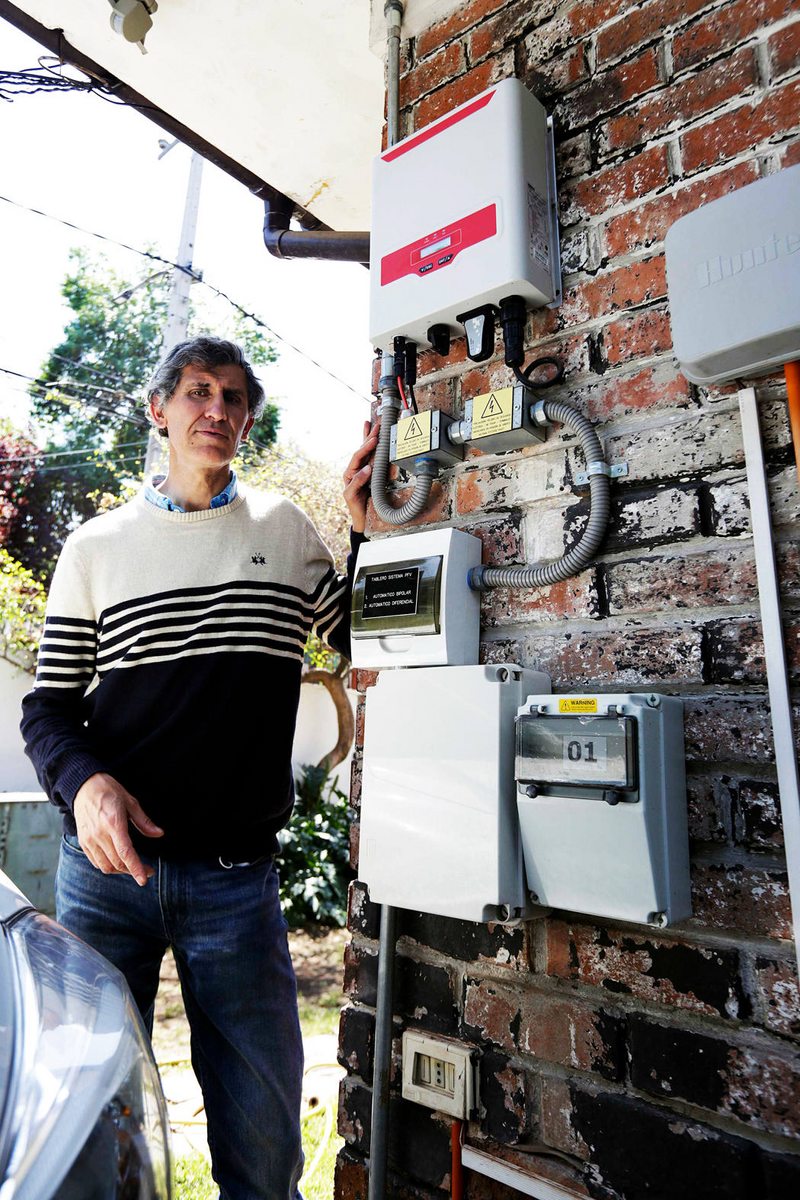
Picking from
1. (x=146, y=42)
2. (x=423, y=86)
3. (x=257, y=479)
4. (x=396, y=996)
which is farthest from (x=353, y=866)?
(x=257, y=479)

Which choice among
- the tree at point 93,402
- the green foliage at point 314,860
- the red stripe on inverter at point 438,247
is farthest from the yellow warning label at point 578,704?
the tree at point 93,402

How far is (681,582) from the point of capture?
84 centimetres

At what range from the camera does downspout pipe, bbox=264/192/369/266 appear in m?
2.02

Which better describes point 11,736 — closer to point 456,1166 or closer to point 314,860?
point 314,860

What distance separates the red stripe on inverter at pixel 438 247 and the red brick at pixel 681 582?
48cm

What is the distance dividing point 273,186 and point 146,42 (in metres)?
0.53

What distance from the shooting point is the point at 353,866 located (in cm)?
110

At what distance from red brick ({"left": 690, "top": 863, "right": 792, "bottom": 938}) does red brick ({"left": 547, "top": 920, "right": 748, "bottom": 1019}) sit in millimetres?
31

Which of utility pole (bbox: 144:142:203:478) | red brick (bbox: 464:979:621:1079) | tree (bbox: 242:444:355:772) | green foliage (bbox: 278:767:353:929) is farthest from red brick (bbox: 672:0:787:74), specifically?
utility pole (bbox: 144:142:203:478)

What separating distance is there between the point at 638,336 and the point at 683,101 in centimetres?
30

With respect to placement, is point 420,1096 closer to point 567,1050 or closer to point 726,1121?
point 567,1050

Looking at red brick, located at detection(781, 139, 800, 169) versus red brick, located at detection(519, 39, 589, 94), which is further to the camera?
red brick, located at detection(519, 39, 589, 94)

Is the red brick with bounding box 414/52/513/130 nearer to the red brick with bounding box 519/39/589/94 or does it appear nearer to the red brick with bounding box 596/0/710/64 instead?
the red brick with bounding box 519/39/589/94

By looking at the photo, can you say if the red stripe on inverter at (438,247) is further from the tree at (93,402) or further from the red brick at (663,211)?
the tree at (93,402)
